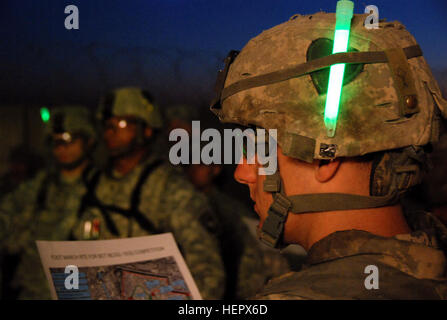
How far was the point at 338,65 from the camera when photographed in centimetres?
119

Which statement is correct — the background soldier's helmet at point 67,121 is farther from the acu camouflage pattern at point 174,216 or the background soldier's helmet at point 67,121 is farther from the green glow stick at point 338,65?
the green glow stick at point 338,65

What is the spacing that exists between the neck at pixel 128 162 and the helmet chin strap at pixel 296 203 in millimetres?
1877

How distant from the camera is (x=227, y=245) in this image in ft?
10.6

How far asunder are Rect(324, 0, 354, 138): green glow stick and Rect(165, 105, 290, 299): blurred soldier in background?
6.41ft

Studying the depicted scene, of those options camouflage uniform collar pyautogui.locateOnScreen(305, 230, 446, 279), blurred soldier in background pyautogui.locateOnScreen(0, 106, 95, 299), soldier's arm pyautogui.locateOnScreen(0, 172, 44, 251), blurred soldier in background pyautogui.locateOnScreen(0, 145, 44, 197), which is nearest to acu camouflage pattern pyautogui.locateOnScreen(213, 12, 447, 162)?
camouflage uniform collar pyautogui.locateOnScreen(305, 230, 446, 279)

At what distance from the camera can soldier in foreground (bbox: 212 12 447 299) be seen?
121cm

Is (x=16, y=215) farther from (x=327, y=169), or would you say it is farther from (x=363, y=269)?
(x=363, y=269)

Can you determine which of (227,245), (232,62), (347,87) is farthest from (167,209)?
(347,87)

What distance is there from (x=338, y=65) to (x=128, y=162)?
2.17 m

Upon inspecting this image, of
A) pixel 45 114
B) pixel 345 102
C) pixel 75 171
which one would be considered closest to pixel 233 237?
pixel 75 171

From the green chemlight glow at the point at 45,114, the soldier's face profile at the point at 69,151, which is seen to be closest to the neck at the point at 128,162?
the soldier's face profile at the point at 69,151

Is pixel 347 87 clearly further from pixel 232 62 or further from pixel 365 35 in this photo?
pixel 232 62

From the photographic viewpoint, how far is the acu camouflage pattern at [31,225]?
3344mm

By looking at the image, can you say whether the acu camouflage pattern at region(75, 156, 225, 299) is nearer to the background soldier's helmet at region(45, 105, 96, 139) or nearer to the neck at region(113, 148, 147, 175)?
the neck at region(113, 148, 147, 175)
